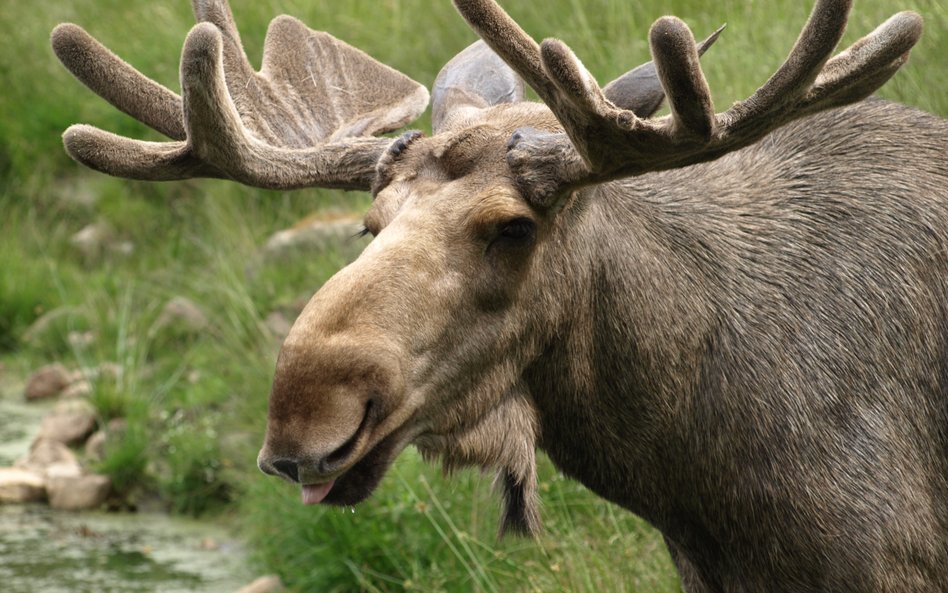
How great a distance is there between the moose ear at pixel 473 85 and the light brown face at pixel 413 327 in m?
0.36

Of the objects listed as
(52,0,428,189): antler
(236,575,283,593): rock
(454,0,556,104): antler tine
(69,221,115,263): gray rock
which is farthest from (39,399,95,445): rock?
(454,0,556,104): antler tine

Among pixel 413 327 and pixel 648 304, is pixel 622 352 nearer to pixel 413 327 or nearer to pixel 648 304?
pixel 648 304

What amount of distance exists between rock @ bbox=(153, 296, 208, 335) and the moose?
16.2ft

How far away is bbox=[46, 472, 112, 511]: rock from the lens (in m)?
7.58

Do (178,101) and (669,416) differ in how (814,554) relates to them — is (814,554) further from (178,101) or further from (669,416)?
(178,101)

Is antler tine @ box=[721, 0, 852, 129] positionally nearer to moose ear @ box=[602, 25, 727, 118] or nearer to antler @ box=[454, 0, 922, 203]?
antler @ box=[454, 0, 922, 203]

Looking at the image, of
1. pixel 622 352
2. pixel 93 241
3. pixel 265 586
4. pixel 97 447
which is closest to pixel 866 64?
pixel 622 352

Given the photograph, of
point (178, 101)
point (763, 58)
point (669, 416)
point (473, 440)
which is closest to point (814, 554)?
point (669, 416)

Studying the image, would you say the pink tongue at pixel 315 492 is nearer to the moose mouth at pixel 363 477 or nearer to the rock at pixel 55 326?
the moose mouth at pixel 363 477

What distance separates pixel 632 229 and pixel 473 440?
612 millimetres

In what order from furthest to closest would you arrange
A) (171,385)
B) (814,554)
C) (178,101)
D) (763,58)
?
(171,385), (763,58), (178,101), (814,554)

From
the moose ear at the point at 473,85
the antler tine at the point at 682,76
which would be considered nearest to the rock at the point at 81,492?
the moose ear at the point at 473,85

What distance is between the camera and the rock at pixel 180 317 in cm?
861

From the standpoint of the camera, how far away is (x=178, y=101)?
3789 mm
